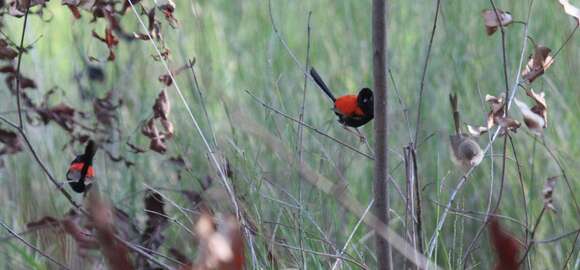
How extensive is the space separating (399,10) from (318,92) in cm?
50

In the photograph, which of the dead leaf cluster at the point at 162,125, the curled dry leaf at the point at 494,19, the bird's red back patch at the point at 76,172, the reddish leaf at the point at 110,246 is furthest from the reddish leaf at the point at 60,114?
the reddish leaf at the point at 110,246

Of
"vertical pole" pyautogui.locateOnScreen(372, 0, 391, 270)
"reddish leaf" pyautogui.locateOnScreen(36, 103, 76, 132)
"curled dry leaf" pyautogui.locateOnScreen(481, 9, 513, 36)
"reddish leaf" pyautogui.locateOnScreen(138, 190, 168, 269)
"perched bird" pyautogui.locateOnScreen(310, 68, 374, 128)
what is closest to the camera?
"vertical pole" pyautogui.locateOnScreen(372, 0, 391, 270)

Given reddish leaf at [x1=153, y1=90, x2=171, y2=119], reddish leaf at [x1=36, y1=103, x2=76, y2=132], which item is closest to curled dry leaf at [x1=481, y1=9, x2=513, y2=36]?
reddish leaf at [x1=153, y1=90, x2=171, y2=119]

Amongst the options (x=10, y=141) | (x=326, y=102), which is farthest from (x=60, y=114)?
(x=326, y=102)

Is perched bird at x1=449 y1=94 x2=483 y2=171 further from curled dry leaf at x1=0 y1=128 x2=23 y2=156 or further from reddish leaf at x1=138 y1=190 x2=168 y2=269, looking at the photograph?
curled dry leaf at x1=0 y1=128 x2=23 y2=156

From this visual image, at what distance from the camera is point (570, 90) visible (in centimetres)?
288

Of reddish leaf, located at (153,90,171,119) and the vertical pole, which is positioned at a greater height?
the vertical pole

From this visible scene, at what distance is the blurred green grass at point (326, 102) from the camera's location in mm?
2604

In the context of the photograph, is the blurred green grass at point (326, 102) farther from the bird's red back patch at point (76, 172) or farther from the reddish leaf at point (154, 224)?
the bird's red back patch at point (76, 172)

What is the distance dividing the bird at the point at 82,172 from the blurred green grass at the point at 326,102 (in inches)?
14.5

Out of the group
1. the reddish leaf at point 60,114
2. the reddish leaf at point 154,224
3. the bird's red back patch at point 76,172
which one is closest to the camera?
the bird's red back patch at point 76,172

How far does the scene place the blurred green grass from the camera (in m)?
2.60

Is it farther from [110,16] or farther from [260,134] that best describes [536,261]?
[260,134]

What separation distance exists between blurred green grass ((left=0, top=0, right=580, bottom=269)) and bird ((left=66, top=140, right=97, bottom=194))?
37cm
